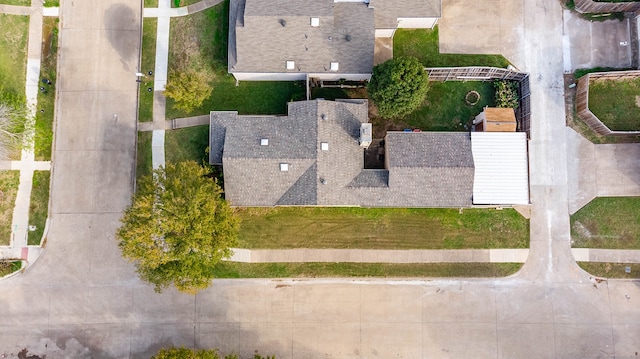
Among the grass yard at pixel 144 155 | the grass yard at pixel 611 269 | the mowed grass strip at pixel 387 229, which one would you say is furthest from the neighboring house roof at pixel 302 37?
the grass yard at pixel 611 269

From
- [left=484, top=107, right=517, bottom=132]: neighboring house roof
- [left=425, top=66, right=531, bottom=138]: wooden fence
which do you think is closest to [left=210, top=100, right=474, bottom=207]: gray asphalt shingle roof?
[left=484, top=107, right=517, bottom=132]: neighboring house roof

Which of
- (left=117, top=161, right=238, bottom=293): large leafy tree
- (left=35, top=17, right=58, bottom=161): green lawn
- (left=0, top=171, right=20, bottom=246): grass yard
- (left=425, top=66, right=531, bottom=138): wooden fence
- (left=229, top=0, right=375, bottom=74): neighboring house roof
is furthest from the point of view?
(left=35, top=17, right=58, bottom=161): green lawn

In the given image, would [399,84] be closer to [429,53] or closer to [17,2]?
[429,53]

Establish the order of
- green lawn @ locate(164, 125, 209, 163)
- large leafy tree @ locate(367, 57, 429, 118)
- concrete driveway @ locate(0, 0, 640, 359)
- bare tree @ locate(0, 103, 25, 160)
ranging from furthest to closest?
green lawn @ locate(164, 125, 209, 163)
concrete driveway @ locate(0, 0, 640, 359)
bare tree @ locate(0, 103, 25, 160)
large leafy tree @ locate(367, 57, 429, 118)

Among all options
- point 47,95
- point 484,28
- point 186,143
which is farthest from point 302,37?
point 47,95

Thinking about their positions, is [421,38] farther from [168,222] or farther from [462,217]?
[168,222]

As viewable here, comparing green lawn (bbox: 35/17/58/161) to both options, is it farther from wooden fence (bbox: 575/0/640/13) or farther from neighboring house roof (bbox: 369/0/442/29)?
wooden fence (bbox: 575/0/640/13)

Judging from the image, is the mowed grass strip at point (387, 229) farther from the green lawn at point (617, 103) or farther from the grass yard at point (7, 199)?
the grass yard at point (7, 199)

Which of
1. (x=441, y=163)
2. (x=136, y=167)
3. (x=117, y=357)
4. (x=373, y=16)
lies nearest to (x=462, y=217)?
(x=441, y=163)
